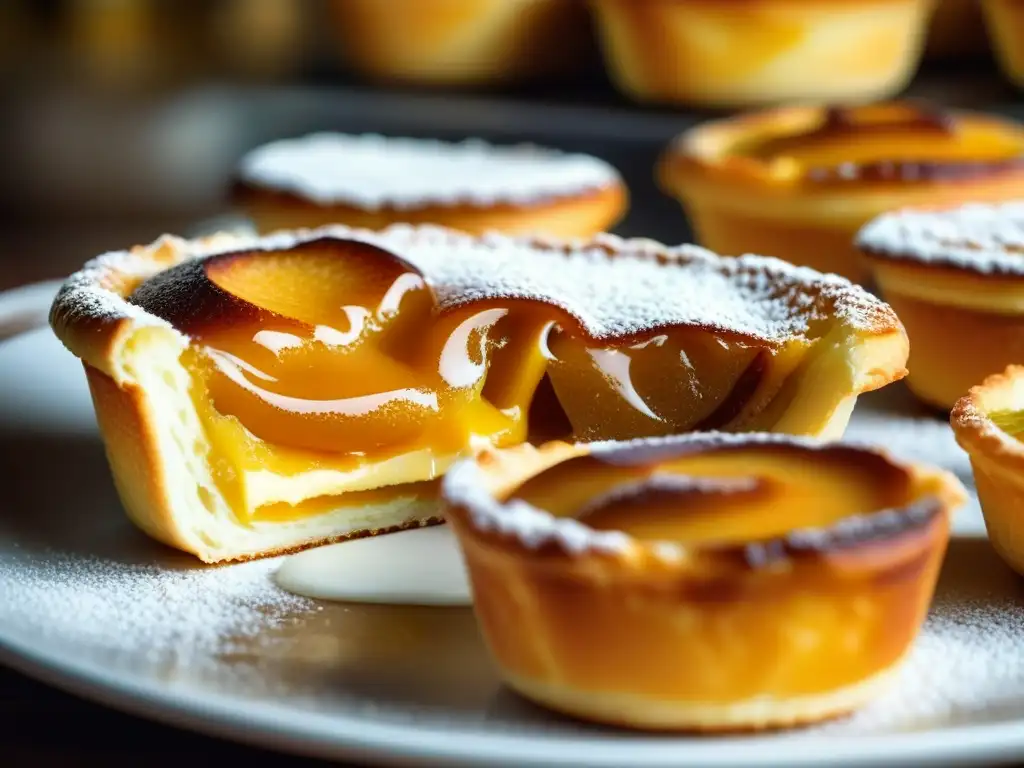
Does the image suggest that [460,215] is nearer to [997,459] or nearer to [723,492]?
[997,459]

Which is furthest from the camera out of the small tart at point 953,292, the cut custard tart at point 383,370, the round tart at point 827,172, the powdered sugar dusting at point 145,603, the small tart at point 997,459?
the round tart at point 827,172

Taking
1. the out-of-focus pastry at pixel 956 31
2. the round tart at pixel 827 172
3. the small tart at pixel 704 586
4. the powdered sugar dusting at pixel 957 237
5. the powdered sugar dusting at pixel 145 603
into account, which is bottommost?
the out-of-focus pastry at pixel 956 31

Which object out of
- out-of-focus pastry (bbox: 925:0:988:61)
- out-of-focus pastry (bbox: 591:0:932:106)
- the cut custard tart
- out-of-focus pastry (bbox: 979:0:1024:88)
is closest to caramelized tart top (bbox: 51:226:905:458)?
the cut custard tart

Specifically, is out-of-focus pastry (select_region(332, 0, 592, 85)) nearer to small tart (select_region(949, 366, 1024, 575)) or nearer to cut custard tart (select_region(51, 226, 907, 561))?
cut custard tart (select_region(51, 226, 907, 561))

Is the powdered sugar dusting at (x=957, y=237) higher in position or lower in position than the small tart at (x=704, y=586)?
lower

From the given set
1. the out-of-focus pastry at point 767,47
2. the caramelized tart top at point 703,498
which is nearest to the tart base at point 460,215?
the out-of-focus pastry at point 767,47

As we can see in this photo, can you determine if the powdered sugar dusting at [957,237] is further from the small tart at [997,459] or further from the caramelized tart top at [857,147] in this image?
the small tart at [997,459]

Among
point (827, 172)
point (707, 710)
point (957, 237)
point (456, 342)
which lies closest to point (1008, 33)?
point (827, 172)

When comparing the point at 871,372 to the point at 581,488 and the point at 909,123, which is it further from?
the point at 909,123
